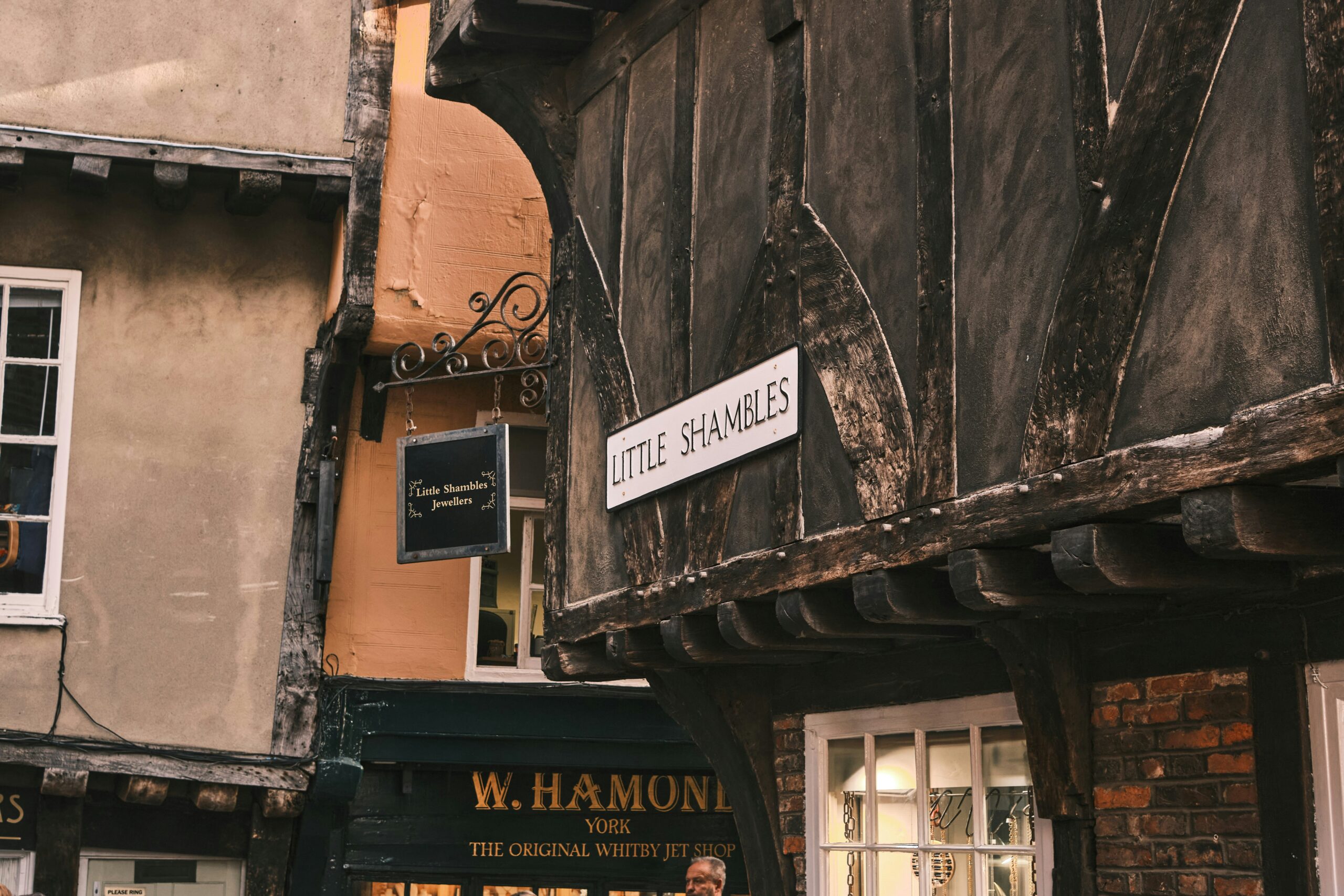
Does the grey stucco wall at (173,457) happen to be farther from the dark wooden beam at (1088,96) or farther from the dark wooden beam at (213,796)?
the dark wooden beam at (1088,96)

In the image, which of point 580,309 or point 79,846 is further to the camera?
point 79,846

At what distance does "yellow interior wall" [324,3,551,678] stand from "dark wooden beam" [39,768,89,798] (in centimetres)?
152

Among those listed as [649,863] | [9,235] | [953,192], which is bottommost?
[649,863]

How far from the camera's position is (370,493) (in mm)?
9758

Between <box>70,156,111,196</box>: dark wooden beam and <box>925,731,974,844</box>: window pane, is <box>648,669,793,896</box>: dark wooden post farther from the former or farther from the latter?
<box>70,156,111,196</box>: dark wooden beam

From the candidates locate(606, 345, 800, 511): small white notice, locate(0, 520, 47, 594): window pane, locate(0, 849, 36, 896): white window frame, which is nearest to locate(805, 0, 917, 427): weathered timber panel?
locate(606, 345, 800, 511): small white notice

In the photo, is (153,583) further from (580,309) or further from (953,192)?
(953,192)

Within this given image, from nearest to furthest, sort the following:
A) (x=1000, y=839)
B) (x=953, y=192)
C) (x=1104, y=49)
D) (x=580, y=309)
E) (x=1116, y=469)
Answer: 1. (x=1116, y=469)
2. (x=1104, y=49)
3. (x=953, y=192)
4. (x=1000, y=839)
5. (x=580, y=309)

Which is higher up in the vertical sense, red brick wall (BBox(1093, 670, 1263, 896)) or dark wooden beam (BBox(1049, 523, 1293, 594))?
dark wooden beam (BBox(1049, 523, 1293, 594))

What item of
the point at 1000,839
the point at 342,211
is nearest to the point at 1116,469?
the point at 1000,839

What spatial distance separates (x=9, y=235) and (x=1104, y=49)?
720 centimetres

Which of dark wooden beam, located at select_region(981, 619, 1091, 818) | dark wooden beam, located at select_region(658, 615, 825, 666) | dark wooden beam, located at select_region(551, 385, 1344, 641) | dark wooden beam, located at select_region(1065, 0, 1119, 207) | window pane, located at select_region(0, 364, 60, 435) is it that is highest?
window pane, located at select_region(0, 364, 60, 435)

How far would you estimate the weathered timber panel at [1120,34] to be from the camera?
395cm

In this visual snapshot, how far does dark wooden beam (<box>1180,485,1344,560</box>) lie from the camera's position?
344cm
